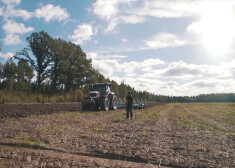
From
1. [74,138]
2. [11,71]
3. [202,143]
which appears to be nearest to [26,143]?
[74,138]

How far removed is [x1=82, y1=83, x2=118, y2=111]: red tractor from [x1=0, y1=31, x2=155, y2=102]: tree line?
66.7 ft

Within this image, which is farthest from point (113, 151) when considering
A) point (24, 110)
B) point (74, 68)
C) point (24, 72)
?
point (74, 68)

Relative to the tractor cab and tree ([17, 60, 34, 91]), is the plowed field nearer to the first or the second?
the tractor cab

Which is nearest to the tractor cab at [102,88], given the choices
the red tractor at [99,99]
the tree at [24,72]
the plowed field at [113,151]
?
the red tractor at [99,99]

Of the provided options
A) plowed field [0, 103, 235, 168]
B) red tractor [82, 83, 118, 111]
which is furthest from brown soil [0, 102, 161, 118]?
plowed field [0, 103, 235, 168]

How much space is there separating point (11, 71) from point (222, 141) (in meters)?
52.3

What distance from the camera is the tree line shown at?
53344 millimetres

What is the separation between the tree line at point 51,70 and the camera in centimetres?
5334

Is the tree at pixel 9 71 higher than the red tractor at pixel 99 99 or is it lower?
higher

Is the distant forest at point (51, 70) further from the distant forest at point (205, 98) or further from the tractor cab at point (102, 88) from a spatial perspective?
the distant forest at point (205, 98)

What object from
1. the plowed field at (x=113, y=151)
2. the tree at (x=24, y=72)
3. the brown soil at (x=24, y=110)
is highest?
the tree at (x=24, y=72)

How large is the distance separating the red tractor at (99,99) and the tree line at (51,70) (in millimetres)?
20338

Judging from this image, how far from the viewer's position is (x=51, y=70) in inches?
2298

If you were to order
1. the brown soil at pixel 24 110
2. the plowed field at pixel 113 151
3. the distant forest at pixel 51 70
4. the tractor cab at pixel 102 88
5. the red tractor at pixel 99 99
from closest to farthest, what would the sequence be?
the plowed field at pixel 113 151
the brown soil at pixel 24 110
the red tractor at pixel 99 99
the tractor cab at pixel 102 88
the distant forest at pixel 51 70
